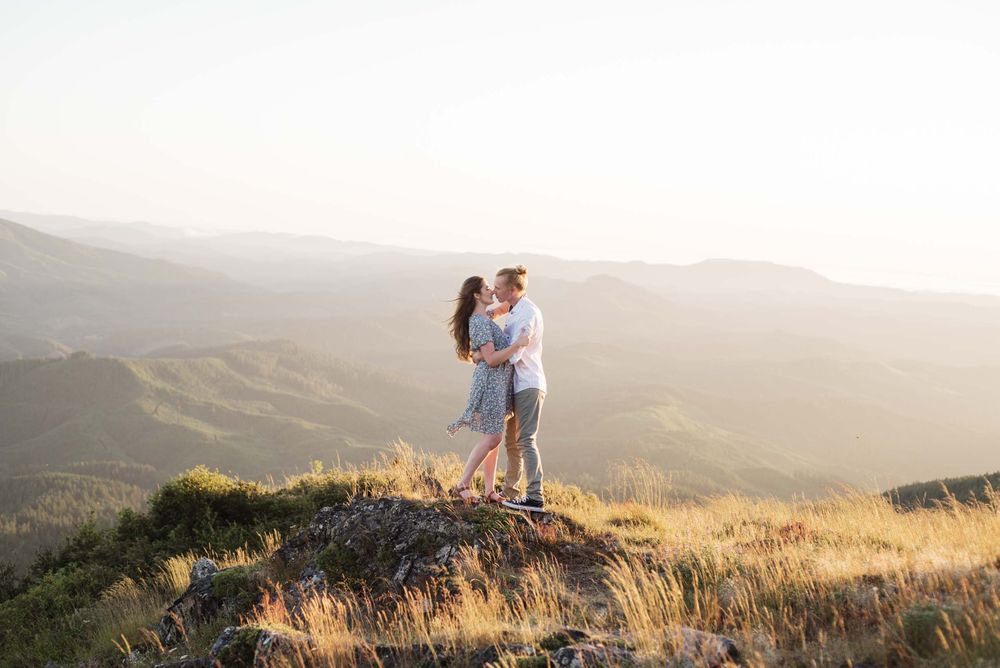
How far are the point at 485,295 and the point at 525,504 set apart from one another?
265 cm

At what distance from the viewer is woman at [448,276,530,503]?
344 inches

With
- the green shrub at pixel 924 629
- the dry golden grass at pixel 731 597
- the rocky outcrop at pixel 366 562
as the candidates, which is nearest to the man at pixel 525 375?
the rocky outcrop at pixel 366 562

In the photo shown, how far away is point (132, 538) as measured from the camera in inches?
610

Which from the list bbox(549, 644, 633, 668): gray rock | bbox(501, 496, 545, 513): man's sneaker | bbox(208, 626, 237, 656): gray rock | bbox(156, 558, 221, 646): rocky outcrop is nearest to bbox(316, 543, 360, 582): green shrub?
bbox(156, 558, 221, 646): rocky outcrop

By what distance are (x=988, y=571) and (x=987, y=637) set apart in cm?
155

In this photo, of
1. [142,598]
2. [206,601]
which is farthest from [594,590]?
[142,598]

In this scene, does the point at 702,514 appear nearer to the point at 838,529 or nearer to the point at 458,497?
the point at 838,529

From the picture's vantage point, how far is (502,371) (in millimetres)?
8828

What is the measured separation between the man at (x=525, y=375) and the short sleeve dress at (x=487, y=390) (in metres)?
0.17

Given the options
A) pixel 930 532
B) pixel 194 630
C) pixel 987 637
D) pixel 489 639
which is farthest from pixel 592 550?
pixel 194 630

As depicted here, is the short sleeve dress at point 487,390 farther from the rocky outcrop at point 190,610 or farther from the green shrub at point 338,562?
the rocky outcrop at point 190,610

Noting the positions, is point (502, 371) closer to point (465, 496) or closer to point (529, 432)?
point (529, 432)

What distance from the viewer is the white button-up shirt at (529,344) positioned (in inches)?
335

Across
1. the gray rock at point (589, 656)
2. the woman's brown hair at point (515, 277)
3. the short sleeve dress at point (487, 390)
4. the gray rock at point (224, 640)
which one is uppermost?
the woman's brown hair at point (515, 277)
